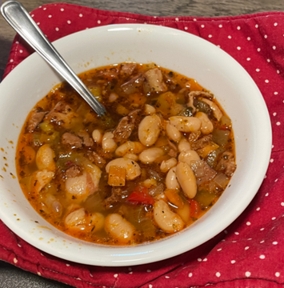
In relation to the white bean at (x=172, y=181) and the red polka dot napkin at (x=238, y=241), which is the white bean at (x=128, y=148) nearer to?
the white bean at (x=172, y=181)

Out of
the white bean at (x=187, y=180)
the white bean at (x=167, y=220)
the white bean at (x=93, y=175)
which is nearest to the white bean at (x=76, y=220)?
the white bean at (x=93, y=175)

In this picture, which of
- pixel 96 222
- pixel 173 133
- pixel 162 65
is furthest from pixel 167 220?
pixel 162 65

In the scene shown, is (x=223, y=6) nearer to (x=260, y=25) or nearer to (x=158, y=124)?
(x=260, y=25)

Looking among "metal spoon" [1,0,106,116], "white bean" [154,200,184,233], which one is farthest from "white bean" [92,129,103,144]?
"white bean" [154,200,184,233]

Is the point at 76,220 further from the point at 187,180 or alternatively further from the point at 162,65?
the point at 162,65

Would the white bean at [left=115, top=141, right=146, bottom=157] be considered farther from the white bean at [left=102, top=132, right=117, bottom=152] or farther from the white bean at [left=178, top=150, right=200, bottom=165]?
the white bean at [left=178, top=150, right=200, bottom=165]

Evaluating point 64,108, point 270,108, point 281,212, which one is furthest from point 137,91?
point 281,212
